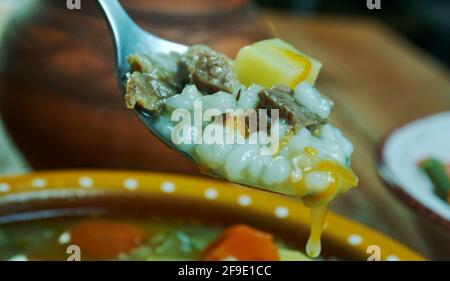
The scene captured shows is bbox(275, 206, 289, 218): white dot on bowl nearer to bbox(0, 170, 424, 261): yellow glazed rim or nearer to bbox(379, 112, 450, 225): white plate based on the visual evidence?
bbox(0, 170, 424, 261): yellow glazed rim

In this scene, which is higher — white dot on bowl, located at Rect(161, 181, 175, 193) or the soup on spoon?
the soup on spoon

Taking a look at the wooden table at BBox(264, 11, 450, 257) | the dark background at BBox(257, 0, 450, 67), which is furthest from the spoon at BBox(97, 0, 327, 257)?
the dark background at BBox(257, 0, 450, 67)

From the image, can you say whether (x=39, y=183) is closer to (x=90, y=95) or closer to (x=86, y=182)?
(x=86, y=182)

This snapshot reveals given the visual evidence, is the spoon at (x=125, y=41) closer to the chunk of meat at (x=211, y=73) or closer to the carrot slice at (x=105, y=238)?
the chunk of meat at (x=211, y=73)

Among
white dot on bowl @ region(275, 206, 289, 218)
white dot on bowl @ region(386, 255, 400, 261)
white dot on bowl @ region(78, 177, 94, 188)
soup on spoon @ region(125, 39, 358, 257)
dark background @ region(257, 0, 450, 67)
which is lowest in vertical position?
white dot on bowl @ region(386, 255, 400, 261)

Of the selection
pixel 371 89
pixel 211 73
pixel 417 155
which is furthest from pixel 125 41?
pixel 371 89
